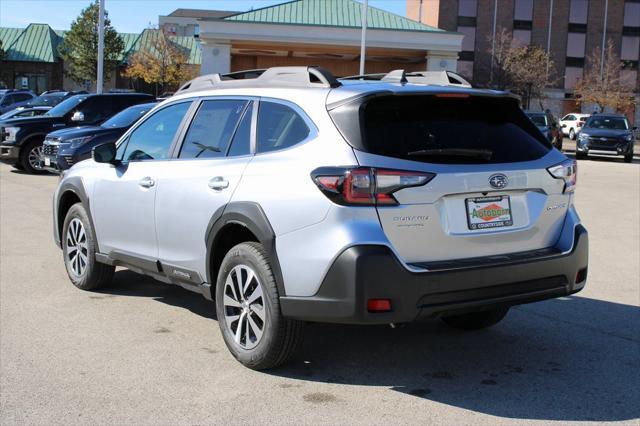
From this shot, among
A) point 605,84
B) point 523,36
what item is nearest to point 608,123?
point 605,84

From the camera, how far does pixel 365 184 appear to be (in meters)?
4.01

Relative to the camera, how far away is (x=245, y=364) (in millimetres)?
4680

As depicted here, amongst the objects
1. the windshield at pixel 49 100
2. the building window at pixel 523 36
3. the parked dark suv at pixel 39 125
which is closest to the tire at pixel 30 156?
the parked dark suv at pixel 39 125

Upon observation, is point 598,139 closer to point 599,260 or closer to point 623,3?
point 599,260

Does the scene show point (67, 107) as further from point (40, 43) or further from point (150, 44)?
point (40, 43)

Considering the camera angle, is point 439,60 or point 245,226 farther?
point 439,60

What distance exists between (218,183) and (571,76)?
71.6 meters

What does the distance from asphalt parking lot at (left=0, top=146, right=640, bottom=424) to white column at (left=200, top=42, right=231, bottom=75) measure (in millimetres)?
26067

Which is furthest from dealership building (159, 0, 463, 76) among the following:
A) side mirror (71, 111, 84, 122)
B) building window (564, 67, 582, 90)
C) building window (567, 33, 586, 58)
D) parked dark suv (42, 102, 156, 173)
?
building window (567, 33, 586, 58)

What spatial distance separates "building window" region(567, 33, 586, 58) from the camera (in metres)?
70.6

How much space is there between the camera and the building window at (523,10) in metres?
70.1

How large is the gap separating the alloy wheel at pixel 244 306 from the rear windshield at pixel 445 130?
3.67 feet

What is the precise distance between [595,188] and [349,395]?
587 inches

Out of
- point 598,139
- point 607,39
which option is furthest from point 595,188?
point 607,39
